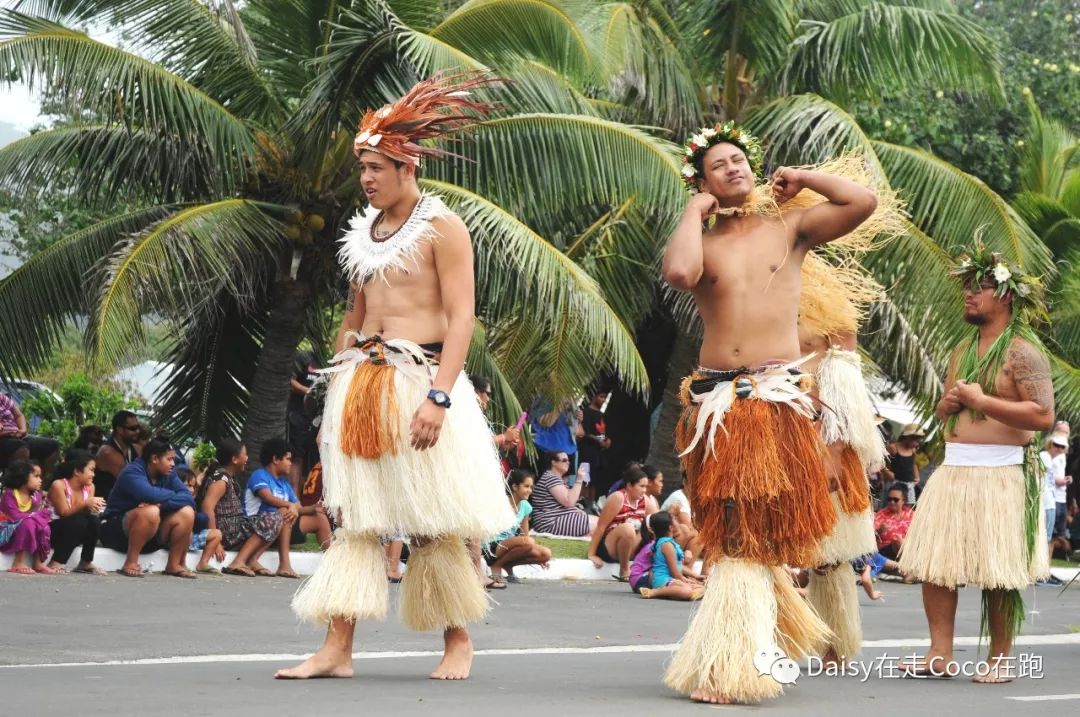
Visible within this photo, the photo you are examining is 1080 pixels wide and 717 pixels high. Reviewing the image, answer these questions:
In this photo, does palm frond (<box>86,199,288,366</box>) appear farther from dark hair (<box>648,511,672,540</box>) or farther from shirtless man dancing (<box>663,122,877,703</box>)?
shirtless man dancing (<box>663,122,877,703</box>)

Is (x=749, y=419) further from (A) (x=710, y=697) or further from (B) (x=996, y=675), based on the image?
(B) (x=996, y=675)

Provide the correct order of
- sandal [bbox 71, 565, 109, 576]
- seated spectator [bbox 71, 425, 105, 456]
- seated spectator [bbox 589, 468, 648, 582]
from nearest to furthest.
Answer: sandal [bbox 71, 565, 109, 576] → seated spectator [bbox 589, 468, 648, 582] → seated spectator [bbox 71, 425, 105, 456]

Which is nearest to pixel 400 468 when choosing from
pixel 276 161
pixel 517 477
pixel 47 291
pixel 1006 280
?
pixel 1006 280

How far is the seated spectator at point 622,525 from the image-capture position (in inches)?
552

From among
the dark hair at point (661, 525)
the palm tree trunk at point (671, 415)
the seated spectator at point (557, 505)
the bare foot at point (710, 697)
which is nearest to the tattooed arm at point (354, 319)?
the bare foot at point (710, 697)

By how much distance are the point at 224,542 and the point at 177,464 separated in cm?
153

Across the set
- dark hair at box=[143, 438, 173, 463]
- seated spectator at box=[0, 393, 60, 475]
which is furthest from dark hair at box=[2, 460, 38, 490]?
seated spectator at box=[0, 393, 60, 475]

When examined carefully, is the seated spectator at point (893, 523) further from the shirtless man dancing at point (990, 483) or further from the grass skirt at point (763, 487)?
the grass skirt at point (763, 487)

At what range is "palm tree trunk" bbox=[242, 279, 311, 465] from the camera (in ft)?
48.1

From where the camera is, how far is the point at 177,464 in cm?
1379

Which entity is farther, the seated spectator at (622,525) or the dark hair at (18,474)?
the seated spectator at (622,525)

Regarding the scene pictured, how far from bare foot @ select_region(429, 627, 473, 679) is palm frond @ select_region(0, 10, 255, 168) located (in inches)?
316

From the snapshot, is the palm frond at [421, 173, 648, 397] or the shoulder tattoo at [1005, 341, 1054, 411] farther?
the palm frond at [421, 173, 648, 397]

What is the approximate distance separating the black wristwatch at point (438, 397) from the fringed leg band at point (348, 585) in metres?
0.61
